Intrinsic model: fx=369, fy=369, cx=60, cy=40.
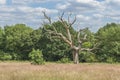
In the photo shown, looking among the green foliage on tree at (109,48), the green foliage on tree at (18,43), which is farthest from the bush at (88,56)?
the green foliage on tree at (18,43)

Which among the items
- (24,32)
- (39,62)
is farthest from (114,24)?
(39,62)

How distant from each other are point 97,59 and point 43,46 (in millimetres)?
11828

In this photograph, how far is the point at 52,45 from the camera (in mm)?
70562

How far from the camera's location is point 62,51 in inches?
2741

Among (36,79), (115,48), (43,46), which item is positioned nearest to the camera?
(36,79)

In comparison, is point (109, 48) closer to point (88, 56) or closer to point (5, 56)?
point (88, 56)

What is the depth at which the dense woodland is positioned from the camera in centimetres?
6662

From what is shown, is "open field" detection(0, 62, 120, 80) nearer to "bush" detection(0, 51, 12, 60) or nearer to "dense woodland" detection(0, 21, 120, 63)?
"dense woodland" detection(0, 21, 120, 63)

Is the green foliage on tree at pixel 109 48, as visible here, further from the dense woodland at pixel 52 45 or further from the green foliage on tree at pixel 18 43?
the green foliage on tree at pixel 18 43

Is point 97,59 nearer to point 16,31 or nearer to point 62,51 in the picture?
point 62,51

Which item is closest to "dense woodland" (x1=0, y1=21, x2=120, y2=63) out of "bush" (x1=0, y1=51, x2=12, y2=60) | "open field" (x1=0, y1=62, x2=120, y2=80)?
"bush" (x1=0, y1=51, x2=12, y2=60)

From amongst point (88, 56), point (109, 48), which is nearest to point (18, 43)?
point (88, 56)

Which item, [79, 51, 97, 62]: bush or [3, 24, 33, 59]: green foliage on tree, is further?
[3, 24, 33, 59]: green foliage on tree

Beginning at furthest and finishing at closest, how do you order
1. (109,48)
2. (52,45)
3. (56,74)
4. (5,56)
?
(5,56)
(52,45)
(109,48)
(56,74)
